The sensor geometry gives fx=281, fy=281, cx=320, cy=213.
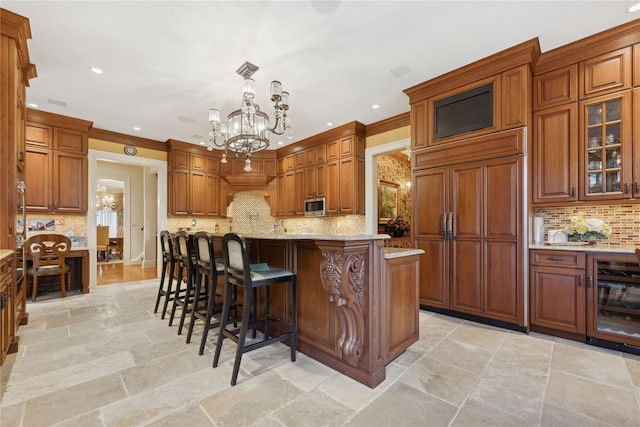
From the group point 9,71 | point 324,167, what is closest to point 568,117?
point 324,167

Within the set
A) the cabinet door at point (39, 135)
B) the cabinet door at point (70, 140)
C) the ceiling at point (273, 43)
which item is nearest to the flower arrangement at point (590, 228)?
the ceiling at point (273, 43)

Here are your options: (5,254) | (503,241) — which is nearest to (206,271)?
(5,254)

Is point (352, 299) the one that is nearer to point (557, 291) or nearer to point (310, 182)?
point (557, 291)

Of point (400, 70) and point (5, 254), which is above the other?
point (400, 70)

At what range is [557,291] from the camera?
2783 millimetres

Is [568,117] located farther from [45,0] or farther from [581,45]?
[45,0]

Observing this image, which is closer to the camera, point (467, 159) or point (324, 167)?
point (467, 159)

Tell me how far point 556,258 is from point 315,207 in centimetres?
394

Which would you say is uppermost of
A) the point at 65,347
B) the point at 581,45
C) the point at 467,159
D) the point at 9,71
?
the point at 581,45

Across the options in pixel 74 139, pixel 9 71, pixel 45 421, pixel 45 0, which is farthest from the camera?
pixel 74 139

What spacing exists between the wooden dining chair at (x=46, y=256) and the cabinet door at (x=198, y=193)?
226 centimetres

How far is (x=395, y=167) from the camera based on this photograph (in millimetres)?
7258

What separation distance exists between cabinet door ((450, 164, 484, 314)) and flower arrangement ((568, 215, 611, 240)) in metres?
0.89

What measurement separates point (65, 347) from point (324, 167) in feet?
14.8
